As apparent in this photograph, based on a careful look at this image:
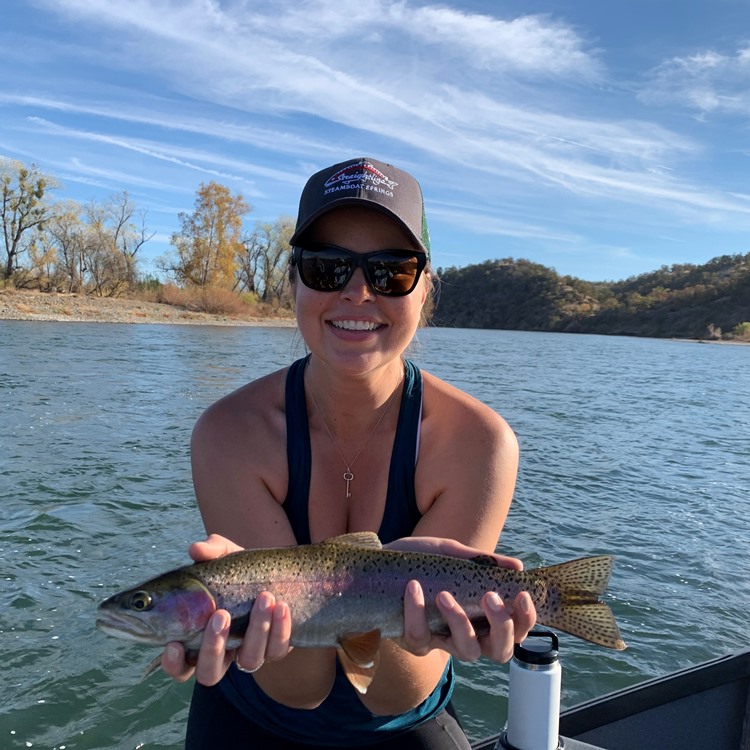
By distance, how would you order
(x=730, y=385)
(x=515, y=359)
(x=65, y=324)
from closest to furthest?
(x=730, y=385)
(x=515, y=359)
(x=65, y=324)

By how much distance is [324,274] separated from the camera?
2.81m

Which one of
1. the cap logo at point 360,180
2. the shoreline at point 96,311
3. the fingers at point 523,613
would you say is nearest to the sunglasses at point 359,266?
the cap logo at point 360,180

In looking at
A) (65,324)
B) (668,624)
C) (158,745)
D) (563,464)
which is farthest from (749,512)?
(65,324)

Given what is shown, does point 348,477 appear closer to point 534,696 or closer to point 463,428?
point 463,428

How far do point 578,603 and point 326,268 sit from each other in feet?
5.07

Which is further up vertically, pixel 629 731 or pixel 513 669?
pixel 513 669

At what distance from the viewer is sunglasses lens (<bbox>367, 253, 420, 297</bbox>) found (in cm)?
278

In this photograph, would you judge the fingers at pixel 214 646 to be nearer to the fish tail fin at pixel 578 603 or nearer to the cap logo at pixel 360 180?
the fish tail fin at pixel 578 603

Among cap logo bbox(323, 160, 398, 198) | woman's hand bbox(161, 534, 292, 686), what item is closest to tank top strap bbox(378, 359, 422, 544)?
woman's hand bbox(161, 534, 292, 686)

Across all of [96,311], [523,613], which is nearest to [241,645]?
[523,613]

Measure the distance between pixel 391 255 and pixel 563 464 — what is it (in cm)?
1115

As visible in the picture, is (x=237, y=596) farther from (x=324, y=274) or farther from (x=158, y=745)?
(x=158, y=745)

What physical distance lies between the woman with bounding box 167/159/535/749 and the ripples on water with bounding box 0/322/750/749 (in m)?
1.01

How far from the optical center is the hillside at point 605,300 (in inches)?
4350
